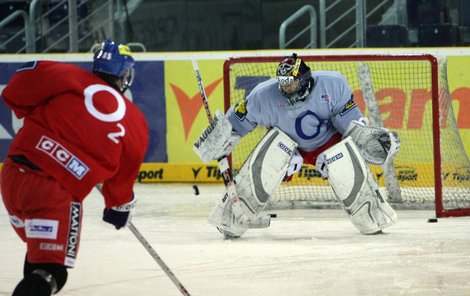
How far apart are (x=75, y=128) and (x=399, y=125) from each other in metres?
4.81

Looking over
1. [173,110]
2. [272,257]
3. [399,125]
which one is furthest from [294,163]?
[173,110]

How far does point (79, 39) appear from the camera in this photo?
10.3 metres

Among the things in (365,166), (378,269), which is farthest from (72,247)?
(365,166)

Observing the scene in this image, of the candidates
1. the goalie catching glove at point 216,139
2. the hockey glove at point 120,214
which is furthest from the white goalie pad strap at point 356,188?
the hockey glove at point 120,214

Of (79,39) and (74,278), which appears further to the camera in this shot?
(79,39)

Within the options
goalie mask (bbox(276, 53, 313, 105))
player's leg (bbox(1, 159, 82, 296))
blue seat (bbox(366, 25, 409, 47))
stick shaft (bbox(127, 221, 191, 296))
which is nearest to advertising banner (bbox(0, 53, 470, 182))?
blue seat (bbox(366, 25, 409, 47))

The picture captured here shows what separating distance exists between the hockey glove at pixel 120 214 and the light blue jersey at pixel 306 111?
2.55 metres

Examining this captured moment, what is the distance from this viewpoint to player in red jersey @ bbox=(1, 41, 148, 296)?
369 centimetres

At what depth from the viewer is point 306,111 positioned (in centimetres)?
646

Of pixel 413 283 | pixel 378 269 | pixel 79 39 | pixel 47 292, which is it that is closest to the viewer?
pixel 47 292

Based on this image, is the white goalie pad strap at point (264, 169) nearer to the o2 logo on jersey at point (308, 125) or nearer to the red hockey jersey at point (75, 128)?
the o2 logo on jersey at point (308, 125)

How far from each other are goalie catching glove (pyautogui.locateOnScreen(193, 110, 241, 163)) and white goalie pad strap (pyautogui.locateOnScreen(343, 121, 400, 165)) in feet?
2.24

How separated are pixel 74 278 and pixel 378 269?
1418 mm

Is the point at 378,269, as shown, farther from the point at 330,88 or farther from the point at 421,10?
the point at 421,10
